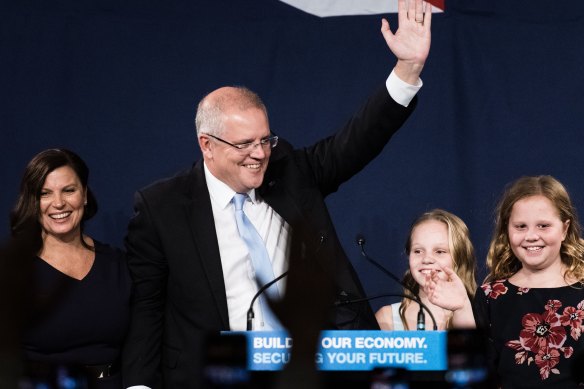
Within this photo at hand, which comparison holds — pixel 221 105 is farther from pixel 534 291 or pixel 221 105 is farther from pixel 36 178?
pixel 534 291

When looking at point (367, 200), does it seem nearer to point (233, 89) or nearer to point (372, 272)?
point (372, 272)

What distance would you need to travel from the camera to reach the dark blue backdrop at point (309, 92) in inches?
127

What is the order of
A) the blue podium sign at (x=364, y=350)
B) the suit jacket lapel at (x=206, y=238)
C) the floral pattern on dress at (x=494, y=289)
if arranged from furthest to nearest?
the floral pattern on dress at (x=494, y=289) → the suit jacket lapel at (x=206, y=238) → the blue podium sign at (x=364, y=350)

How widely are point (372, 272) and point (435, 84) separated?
31.1 inches

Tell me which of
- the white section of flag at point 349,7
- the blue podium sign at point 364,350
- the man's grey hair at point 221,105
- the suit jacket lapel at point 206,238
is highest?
the white section of flag at point 349,7

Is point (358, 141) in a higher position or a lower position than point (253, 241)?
higher

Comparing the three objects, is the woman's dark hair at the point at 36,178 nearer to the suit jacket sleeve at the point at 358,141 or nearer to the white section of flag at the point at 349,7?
the suit jacket sleeve at the point at 358,141

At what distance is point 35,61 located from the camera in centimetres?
341

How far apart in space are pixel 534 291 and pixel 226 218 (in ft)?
2.92

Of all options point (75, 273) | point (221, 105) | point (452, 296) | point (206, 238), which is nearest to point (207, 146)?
point (221, 105)

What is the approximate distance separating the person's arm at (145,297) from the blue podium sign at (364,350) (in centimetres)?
107

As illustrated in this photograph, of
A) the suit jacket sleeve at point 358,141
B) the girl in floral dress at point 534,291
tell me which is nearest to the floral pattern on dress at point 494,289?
the girl in floral dress at point 534,291

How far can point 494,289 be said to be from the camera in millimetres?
2383

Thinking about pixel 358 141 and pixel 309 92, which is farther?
pixel 309 92
